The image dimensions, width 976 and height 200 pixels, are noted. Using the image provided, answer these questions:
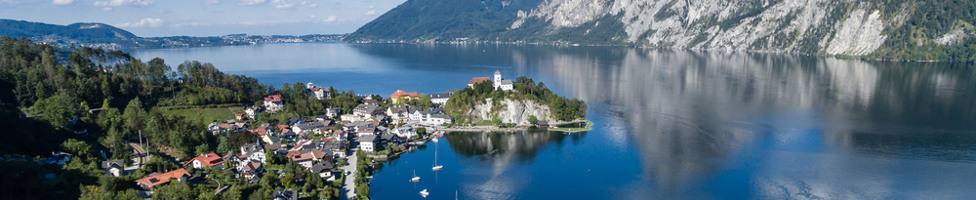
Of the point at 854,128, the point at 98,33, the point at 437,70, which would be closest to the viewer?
the point at 854,128

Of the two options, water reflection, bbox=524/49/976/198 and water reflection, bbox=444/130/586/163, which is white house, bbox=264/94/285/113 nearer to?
water reflection, bbox=444/130/586/163

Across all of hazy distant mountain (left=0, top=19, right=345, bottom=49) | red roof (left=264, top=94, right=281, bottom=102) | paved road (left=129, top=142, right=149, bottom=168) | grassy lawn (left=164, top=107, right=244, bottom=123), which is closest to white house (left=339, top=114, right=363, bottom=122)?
red roof (left=264, top=94, right=281, bottom=102)

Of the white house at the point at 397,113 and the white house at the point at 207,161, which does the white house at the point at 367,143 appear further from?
the white house at the point at 397,113

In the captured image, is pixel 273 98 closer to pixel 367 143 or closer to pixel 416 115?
pixel 416 115

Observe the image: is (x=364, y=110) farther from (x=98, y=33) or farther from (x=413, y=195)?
(x=98, y=33)

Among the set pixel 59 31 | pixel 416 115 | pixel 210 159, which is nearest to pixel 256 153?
pixel 210 159

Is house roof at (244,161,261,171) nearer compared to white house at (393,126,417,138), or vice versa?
house roof at (244,161,261,171)

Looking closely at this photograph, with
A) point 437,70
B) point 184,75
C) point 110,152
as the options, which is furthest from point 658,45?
point 110,152
